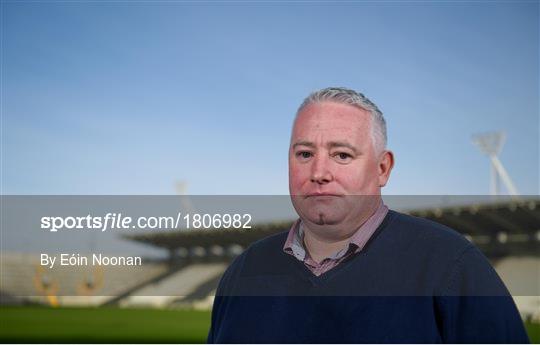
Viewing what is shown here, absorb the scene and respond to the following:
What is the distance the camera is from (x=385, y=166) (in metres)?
1.79

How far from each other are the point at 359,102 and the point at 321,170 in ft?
0.77

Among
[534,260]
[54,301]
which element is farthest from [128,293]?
[534,260]

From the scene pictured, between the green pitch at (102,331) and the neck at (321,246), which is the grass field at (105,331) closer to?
the green pitch at (102,331)

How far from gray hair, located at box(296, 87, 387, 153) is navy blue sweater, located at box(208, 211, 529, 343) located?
0.78 feet

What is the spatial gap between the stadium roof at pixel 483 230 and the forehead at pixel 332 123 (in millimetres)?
19873

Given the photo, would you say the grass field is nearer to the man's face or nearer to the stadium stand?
the stadium stand

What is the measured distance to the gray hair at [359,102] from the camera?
172 centimetres

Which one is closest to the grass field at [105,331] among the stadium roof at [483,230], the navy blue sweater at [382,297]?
the stadium roof at [483,230]

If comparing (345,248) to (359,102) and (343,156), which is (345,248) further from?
(359,102)

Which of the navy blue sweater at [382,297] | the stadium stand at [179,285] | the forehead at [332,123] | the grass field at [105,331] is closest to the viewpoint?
the navy blue sweater at [382,297]

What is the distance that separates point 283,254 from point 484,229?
24.0m

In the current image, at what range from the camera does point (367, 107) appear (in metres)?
1.74

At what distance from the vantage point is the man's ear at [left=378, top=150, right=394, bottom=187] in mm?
1773

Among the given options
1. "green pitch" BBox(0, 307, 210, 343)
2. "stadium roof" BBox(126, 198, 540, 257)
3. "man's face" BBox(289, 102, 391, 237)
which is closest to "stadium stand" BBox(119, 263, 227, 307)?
"stadium roof" BBox(126, 198, 540, 257)
